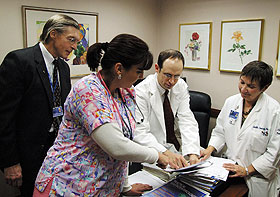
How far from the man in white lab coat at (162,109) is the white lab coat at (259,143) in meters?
0.27

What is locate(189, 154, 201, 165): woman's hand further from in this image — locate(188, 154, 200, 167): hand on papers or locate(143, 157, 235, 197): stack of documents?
locate(143, 157, 235, 197): stack of documents

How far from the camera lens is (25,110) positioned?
162cm

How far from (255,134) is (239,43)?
134 centimetres

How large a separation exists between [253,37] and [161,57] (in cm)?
133

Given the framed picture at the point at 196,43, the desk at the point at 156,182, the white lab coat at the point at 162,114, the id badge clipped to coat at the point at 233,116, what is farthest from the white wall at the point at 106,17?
the id badge clipped to coat at the point at 233,116

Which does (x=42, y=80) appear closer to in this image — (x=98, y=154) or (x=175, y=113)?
(x=98, y=154)

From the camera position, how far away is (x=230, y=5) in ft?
9.39

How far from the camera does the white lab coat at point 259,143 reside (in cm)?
179

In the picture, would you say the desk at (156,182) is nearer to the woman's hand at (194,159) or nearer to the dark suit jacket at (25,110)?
the woman's hand at (194,159)

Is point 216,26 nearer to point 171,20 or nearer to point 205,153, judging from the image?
point 171,20

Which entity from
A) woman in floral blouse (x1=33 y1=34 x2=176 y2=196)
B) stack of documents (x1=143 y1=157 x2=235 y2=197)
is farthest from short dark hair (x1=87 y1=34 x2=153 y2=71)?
stack of documents (x1=143 y1=157 x2=235 y2=197)

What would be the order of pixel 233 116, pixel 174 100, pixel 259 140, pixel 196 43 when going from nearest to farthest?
pixel 259 140, pixel 233 116, pixel 174 100, pixel 196 43

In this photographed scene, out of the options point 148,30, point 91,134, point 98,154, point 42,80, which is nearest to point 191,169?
point 98,154

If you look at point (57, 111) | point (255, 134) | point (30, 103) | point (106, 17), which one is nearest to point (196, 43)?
point (106, 17)
